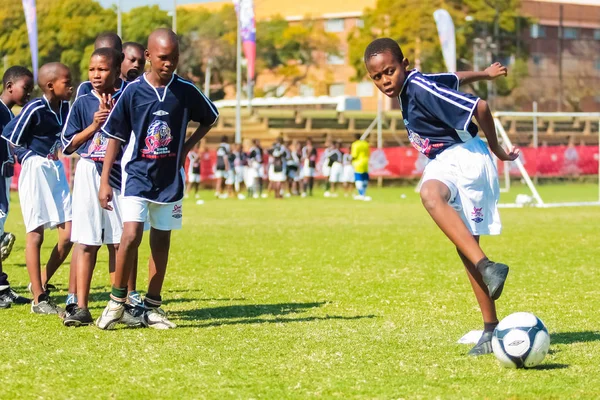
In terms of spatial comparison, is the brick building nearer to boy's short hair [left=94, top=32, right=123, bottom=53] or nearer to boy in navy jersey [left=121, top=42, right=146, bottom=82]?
boy in navy jersey [left=121, top=42, right=146, bottom=82]

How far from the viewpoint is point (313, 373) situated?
226 inches

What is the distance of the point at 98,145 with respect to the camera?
307 inches

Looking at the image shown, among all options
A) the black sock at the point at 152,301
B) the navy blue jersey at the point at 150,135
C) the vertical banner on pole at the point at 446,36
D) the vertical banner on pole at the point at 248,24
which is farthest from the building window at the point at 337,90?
the navy blue jersey at the point at 150,135

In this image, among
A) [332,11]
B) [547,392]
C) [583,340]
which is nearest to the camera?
[547,392]

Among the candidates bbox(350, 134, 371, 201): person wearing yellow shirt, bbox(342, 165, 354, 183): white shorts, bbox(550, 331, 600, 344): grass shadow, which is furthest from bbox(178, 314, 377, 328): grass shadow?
bbox(342, 165, 354, 183): white shorts

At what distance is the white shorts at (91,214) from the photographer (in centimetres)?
773

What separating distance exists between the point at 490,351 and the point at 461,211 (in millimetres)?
885

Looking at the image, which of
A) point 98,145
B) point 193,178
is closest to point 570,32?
point 193,178

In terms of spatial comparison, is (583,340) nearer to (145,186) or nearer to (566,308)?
(566,308)

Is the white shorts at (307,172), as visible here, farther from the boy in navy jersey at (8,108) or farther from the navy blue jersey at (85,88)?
the navy blue jersey at (85,88)

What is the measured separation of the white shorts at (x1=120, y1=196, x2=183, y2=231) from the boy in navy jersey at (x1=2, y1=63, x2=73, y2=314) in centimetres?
140

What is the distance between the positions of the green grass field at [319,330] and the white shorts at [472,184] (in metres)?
0.81

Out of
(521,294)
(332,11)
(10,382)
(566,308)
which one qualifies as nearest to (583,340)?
(566,308)

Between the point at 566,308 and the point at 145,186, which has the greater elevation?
the point at 145,186
